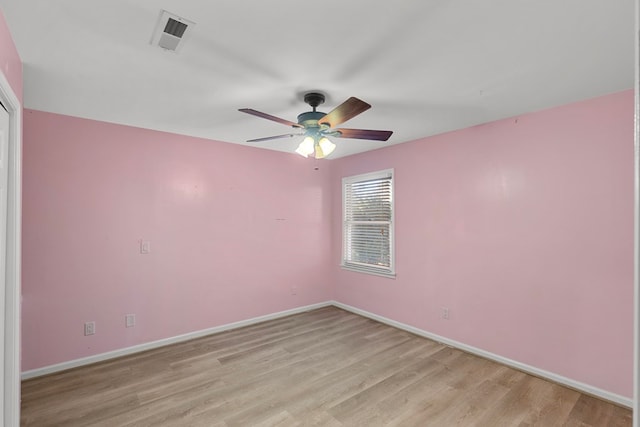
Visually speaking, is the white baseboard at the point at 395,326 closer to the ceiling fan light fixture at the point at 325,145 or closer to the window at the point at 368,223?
the window at the point at 368,223

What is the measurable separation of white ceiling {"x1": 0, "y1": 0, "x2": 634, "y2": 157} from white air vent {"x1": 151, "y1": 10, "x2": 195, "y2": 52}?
0.12 feet

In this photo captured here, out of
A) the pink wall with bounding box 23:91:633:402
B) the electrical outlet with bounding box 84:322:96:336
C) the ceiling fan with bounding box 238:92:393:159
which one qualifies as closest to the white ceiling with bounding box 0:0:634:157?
the ceiling fan with bounding box 238:92:393:159

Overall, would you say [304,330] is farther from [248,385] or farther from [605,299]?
[605,299]

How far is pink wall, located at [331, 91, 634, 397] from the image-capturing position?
7.67ft

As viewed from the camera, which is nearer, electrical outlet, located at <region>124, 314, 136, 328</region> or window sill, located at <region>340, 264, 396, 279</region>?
electrical outlet, located at <region>124, 314, 136, 328</region>

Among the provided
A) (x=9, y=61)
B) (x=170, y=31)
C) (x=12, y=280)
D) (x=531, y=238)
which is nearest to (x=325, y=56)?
(x=170, y=31)

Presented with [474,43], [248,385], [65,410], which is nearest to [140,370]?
[65,410]

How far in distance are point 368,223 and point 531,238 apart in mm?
2044

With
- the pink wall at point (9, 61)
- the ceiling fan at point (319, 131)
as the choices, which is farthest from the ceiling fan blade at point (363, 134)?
the pink wall at point (9, 61)

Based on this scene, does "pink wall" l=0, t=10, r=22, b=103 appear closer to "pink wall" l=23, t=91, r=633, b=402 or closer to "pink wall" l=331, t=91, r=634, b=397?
"pink wall" l=23, t=91, r=633, b=402

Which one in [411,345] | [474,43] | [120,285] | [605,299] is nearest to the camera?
[474,43]

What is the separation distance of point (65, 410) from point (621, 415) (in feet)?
13.3

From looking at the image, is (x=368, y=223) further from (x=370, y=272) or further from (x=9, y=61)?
(x=9, y=61)

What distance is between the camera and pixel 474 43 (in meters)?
1.71
